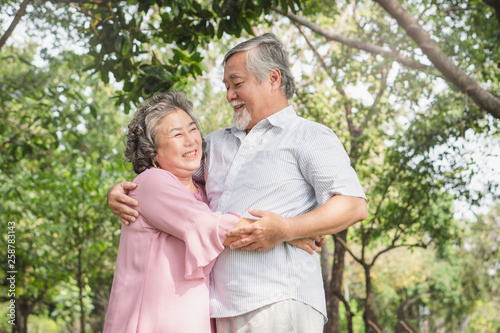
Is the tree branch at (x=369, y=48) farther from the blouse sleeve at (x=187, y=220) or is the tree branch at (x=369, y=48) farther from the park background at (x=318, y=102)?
the blouse sleeve at (x=187, y=220)

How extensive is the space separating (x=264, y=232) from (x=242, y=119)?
78 centimetres

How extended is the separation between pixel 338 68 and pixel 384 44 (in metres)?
1.01

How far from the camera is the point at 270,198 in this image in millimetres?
2348

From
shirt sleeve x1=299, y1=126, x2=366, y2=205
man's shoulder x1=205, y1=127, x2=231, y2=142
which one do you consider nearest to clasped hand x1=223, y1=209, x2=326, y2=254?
shirt sleeve x1=299, y1=126, x2=366, y2=205

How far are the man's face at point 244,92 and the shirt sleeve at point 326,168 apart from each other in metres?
0.40

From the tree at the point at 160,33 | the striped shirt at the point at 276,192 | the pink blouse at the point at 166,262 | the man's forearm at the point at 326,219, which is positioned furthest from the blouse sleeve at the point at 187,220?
the tree at the point at 160,33

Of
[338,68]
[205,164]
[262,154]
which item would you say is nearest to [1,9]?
[205,164]

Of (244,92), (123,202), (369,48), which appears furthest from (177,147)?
(369,48)

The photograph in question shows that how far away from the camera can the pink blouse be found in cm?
216

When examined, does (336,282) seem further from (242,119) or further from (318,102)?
(242,119)

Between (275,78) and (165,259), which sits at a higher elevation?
(275,78)

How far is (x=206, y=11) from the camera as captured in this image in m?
4.07

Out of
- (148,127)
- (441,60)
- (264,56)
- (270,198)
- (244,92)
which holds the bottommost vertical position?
(270,198)

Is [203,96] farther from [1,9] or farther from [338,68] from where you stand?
[1,9]
